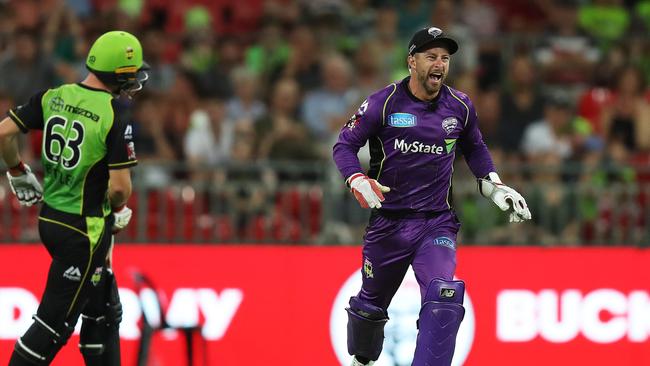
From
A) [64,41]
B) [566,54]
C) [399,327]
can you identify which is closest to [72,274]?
[399,327]

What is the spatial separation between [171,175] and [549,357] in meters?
4.23

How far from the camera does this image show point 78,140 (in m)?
8.76

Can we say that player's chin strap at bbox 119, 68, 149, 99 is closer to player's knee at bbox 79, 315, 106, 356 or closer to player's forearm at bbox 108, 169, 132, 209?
player's forearm at bbox 108, 169, 132, 209

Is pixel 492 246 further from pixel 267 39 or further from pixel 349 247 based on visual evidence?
pixel 267 39

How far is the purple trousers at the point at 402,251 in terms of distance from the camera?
903cm

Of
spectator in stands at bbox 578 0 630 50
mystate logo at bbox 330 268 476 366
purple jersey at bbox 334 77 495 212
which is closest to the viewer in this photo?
purple jersey at bbox 334 77 495 212

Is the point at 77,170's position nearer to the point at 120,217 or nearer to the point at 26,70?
the point at 120,217

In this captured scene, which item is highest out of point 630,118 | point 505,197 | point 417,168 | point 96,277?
point 630,118

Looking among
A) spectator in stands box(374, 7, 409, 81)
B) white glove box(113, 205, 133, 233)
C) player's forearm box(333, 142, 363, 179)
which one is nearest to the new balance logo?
white glove box(113, 205, 133, 233)

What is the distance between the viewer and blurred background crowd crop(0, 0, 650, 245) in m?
12.9

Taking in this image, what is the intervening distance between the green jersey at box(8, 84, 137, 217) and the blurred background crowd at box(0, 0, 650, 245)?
12.5 feet

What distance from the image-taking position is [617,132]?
15.0 m

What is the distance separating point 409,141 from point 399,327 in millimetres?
2877

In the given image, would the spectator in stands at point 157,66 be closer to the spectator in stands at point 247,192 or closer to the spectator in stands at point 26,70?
the spectator in stands at point 26,70
